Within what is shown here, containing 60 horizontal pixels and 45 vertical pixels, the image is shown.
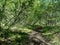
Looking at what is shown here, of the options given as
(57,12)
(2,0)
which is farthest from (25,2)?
(57,12)

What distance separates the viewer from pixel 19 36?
6312mm

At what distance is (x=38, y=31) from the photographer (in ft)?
22.9

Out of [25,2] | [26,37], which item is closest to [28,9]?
[25,2]

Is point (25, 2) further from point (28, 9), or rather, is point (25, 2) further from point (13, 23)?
point (13, 23)

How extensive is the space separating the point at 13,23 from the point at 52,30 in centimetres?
147

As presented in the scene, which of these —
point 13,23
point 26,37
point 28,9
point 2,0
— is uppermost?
point 2,0

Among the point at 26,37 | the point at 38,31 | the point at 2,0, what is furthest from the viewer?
the point at 38,31

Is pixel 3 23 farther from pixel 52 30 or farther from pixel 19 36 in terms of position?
pixel 52 30

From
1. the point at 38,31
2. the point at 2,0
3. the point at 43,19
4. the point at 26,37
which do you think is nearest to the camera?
the point at 2,0

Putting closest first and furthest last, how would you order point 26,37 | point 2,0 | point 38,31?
point 2,0, point 26,37, point 38,31

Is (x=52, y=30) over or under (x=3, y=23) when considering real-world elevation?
under

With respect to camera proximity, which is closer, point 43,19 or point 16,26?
point 16,26

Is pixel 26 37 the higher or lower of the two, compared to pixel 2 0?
lower

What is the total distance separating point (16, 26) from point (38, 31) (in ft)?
2.85
